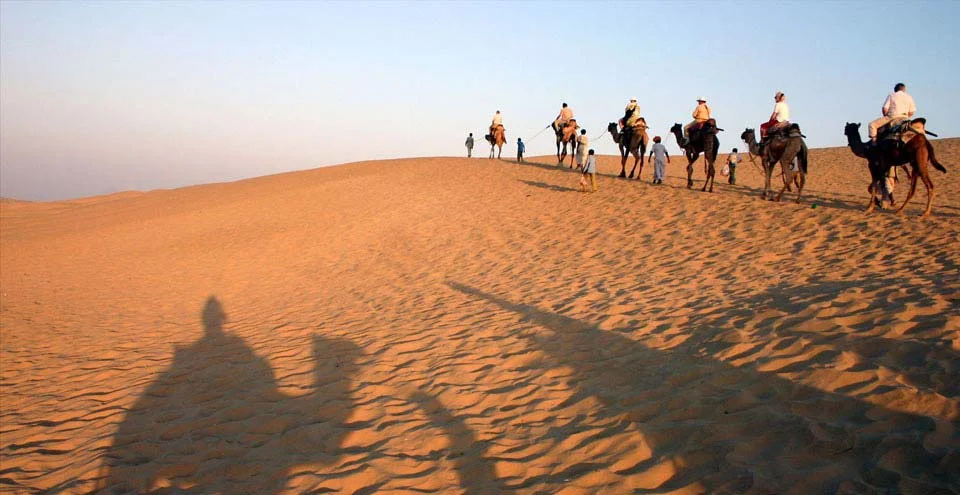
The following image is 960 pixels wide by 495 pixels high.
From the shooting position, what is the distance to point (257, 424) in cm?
523

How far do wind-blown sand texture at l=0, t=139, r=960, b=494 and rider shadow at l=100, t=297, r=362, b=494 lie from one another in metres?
0.03

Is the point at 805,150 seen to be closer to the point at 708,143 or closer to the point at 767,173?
the point at 767,173

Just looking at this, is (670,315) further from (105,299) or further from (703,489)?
(105,299)

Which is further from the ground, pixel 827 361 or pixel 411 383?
pixel 827 361

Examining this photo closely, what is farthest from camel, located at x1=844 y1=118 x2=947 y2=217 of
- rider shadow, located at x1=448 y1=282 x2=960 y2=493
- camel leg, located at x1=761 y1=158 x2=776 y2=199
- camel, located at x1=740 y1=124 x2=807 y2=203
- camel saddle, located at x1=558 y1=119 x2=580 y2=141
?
camel saddle, located at x1=558 y1=119 x2=580 y2=141

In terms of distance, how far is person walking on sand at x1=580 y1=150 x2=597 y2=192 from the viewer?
1856cm


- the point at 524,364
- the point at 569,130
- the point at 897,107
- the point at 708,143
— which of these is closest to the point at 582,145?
the point at 569,130

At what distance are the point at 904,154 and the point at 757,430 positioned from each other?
10.9 metres

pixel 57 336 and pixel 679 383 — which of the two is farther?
pixel 57 336

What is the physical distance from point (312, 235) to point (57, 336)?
855 cm

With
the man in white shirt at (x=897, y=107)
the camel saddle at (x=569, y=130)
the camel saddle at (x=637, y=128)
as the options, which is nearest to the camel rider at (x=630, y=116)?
the camel saddle at (x=637, y=128)

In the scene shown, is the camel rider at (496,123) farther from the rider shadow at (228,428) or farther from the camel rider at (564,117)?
the rider shadow at (228,428)

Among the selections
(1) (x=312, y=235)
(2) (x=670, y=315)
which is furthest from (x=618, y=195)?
(2) (x=670, y=315)

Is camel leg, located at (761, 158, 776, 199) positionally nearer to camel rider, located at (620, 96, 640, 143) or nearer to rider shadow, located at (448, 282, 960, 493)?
camel rider, located at (620, 96, 640, 143)
